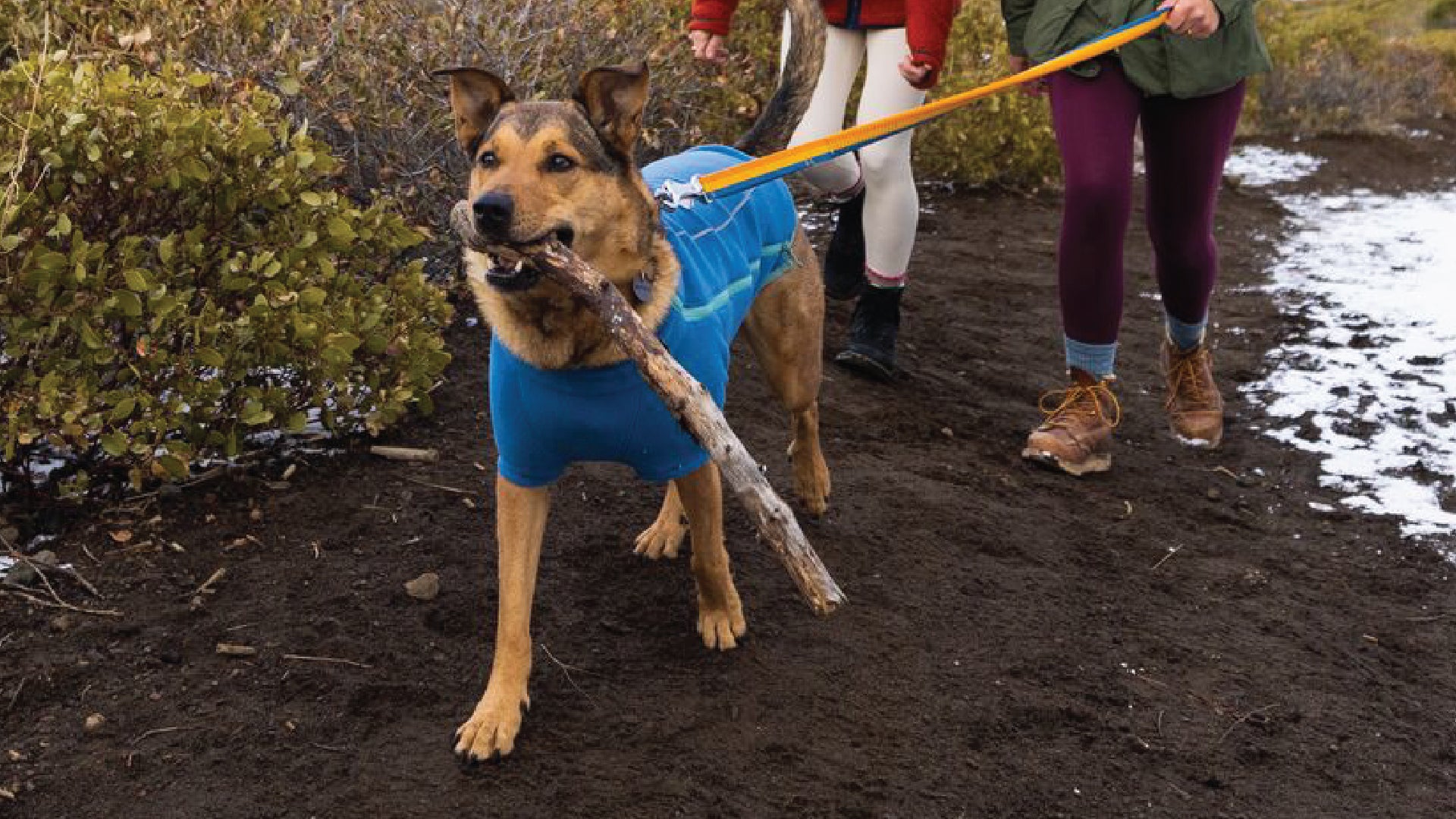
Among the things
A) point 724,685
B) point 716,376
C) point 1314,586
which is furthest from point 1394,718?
point 716,376

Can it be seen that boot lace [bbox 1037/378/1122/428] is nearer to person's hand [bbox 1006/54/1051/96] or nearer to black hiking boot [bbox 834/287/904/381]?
black hiking boot [bbox 834/287/904/381]

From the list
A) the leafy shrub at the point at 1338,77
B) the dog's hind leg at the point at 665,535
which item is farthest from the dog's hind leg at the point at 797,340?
the leafy shrub at the point at 1338,77

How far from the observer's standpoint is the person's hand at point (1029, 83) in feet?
15.7

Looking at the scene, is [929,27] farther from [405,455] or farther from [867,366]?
[405,455]

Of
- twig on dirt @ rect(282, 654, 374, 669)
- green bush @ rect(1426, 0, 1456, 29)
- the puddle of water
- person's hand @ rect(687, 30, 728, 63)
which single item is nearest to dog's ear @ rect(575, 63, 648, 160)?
twig on dirt @ rect(282, 654, 374, 669)

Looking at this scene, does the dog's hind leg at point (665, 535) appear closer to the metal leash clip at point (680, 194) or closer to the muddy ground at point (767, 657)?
the muddy ground at point (767, 657)

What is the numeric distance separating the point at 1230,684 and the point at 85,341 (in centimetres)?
297

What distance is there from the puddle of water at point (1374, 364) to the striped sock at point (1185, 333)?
24.9 inches

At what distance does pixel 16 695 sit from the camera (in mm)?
3012

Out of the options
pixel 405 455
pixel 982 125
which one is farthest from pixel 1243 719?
pixel 982 125

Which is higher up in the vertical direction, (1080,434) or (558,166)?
(558,166)

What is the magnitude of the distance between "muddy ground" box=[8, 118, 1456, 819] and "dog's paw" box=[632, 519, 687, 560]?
5 centimetres

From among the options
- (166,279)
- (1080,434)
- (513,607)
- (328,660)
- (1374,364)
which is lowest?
(1374,364)

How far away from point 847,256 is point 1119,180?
1.73 meters
